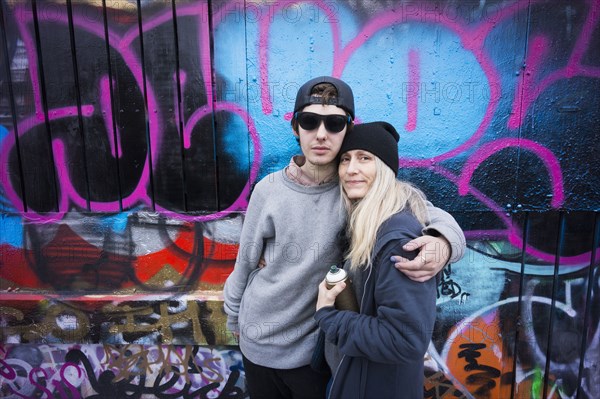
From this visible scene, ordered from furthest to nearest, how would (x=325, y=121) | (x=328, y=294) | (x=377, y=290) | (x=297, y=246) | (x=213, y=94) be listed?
1. (x=213, y=94)
2. (x=297, y=246)
3. (x=325, y=121)
4. (x=328, y=294)
5. (x=377, y=290)

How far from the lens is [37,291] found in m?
2.86

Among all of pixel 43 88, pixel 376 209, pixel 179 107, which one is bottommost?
pixel 376 209

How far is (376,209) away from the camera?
1.58 meters

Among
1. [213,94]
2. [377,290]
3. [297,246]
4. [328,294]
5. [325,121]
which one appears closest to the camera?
[377,290]

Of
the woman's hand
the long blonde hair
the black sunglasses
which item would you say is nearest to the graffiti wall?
the black sunglasses

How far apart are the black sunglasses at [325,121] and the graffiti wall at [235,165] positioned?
0.97 metres

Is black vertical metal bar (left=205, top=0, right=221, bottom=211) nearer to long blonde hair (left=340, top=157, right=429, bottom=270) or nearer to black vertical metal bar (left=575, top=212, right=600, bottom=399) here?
long blonde hair (left=340, top=157, right=429, bottom=270)

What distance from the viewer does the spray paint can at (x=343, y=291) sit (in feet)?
5.22

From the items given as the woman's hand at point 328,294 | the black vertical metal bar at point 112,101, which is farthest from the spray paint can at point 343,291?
the black vertical metal bar at point 112,101

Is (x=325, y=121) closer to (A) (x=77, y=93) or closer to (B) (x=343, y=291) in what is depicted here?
(B) (x=343, y=291)

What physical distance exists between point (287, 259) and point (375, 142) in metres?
0.65

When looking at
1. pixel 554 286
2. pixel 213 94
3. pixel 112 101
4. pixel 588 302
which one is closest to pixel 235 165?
pixel 213 94

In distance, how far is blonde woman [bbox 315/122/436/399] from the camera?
56.4 inches

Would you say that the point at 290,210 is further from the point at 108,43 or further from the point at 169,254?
the point at 108,43
